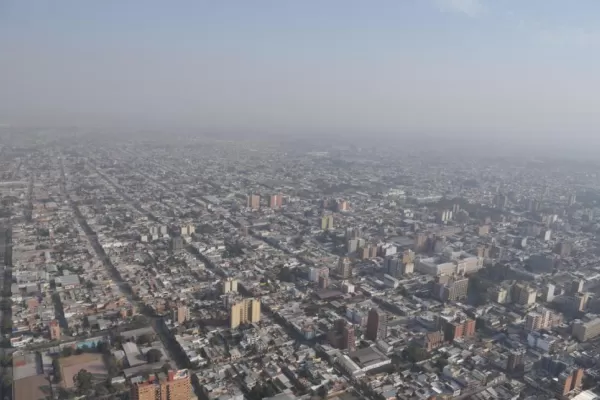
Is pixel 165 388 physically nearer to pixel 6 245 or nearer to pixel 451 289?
pixel 451 289

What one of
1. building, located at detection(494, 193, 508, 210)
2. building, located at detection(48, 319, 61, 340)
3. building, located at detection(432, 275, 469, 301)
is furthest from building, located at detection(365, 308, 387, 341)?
building, located at detection(494, 193, 508, 210)

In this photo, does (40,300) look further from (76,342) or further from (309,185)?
(309,185)

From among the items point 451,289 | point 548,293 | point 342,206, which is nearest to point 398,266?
point 451,289

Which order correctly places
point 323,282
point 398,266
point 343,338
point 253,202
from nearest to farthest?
point 343,338
point 323,282
point 398,266
point 253,202

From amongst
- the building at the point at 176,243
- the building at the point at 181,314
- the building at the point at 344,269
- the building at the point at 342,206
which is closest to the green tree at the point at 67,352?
the building at the point at 181,314

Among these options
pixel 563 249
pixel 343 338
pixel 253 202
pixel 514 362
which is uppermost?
pixel 253 202

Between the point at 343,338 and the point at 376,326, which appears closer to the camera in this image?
the point at 343,338
